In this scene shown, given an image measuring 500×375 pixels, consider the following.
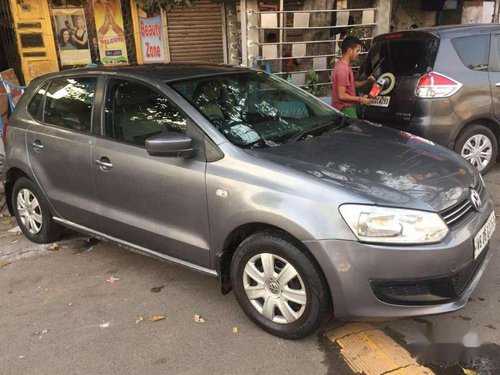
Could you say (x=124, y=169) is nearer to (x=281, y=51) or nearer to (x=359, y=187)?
(x=359, y=187)

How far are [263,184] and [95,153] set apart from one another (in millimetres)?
1500

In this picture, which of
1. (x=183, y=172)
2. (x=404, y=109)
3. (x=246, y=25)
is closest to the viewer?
(x=183, y=172)

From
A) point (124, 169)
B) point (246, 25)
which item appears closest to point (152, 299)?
point (124, 169)

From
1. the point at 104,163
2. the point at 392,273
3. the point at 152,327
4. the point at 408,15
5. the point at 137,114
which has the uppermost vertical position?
the point at 408,15

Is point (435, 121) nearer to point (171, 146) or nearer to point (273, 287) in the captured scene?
point (273, 287)

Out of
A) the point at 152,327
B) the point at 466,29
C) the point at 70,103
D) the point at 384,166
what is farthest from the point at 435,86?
the point at 152,327

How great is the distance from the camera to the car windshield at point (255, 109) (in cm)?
316

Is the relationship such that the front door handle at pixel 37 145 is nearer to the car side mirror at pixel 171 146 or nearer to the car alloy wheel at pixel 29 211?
the car alloy wheel at pixel 29 211

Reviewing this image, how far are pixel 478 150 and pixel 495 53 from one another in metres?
1.09

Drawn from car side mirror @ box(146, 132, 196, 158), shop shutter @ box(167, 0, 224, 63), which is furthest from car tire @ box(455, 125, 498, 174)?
shop shutter @ box(167, 0, 224, 63)

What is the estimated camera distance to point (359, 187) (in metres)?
2.59

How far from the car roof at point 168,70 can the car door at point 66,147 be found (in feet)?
0.53

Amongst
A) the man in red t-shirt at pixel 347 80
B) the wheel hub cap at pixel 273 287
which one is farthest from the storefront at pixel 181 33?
the wheel hub cap at pixel 273 287

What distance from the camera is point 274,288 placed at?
2.84 metres
